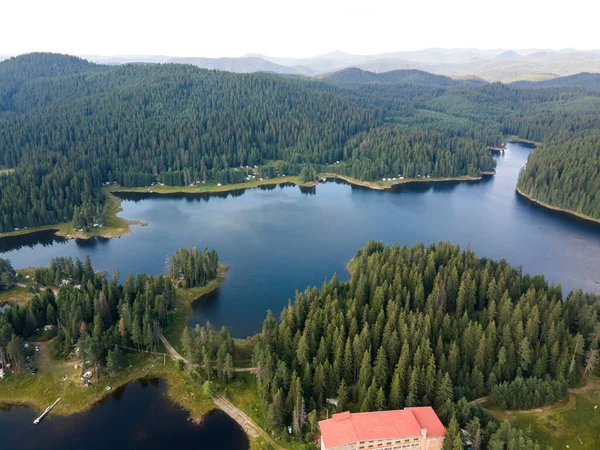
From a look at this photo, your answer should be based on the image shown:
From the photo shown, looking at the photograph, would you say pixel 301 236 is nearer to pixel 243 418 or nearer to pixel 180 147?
pixel 243 418

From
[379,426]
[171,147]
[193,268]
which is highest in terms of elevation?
[171,147]

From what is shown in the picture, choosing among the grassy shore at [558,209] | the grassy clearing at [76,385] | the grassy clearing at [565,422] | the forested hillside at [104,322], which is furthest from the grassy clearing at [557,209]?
the grassy clearing at [76,385]

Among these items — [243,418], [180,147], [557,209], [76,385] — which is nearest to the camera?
[243,418]

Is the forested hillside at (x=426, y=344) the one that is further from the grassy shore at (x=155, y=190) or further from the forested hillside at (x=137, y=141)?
the forested hillside at (x=137, y=141)

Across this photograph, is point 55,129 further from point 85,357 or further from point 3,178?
point 85,357

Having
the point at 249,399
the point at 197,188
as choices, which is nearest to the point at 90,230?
the point at 197,188

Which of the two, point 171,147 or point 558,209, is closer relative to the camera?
point 558,209

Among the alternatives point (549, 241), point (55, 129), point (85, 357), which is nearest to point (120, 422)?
point (85, 357)
